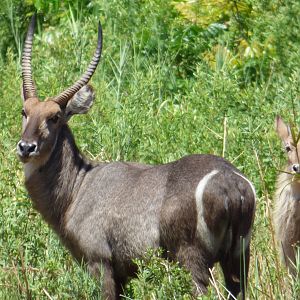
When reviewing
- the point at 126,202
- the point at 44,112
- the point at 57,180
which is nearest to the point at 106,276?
the point at 126,202

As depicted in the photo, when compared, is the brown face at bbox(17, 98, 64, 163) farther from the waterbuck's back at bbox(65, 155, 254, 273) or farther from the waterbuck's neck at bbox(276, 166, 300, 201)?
the waterbuck's neck at bbox(276, 166, 300, 201)

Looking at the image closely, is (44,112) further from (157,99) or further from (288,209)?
(157,99)

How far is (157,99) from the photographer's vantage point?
10.6 m

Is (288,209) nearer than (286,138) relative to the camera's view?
Yes

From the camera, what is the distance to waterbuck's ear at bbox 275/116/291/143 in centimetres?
902

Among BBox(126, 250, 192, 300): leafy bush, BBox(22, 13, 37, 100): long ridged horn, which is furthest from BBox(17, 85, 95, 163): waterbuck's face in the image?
BBox(126, 250, 192, 300): leafy bush

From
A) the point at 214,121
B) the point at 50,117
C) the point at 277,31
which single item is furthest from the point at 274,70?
the point at 50,117

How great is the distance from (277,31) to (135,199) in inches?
161

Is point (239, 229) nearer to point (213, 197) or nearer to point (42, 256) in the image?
point (213, 197)

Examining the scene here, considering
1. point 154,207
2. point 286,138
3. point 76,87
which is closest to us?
point 154,207

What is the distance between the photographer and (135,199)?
7.53 meters

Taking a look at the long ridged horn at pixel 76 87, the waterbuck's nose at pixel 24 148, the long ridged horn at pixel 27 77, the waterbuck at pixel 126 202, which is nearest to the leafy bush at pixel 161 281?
the waterbuck at pixel 126 202

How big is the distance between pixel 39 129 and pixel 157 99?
9.57 ft

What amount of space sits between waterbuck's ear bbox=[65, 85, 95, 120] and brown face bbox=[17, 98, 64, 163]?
12 centimetres
